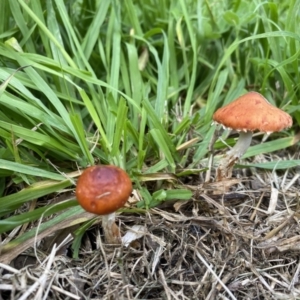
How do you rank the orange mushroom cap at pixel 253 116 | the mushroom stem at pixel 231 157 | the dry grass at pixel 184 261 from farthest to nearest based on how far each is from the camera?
the mushroom stem at pixel 231 157, the orange mushroom cap at pixel 253 116, the dry grass at pixel 184 261

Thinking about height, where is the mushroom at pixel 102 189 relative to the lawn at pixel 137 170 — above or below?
above

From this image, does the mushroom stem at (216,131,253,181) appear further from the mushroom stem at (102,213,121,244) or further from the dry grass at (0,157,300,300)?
the mushroom stem at (102,213,121,244)

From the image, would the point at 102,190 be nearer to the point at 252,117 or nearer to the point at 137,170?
the point at 137,170

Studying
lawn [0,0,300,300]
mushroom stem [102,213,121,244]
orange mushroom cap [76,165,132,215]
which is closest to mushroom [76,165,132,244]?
orange mushroom cap [76,165,132,215]

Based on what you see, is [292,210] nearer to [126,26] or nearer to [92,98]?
[92,98]

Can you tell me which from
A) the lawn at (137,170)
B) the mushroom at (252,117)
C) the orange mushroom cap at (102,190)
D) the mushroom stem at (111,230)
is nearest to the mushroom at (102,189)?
the orange mushroom cap at (102,190)

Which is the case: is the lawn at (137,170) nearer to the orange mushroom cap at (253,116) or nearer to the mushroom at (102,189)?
the orange mushroom cap at (253,116)

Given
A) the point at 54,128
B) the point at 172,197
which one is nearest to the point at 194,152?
the point at 172,197
